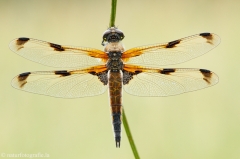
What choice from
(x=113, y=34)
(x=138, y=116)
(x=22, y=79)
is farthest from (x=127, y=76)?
(x=138, y=116)

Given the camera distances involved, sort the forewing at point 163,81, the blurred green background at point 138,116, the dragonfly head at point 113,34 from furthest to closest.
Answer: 1. the blurred green background at point 138,116
2. the forewing at point 163,81
3. the dragonfly head at point 113,34

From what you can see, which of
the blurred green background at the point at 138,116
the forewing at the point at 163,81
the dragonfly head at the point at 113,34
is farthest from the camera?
the blurred green background at the point at 138,116

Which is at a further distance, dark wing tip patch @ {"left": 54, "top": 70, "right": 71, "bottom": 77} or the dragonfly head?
dark wing tip patch @ {"left": 54, "top": 70, "right": 71, "bottom": 77}

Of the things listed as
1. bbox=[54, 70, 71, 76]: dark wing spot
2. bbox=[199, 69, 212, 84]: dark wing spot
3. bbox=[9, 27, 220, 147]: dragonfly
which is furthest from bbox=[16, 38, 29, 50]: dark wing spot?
bbox=[199, 69, 212, 84]: dark wing spot

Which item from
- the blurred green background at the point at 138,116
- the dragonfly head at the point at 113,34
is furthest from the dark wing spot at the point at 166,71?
the blurred green background at the point at 138,116

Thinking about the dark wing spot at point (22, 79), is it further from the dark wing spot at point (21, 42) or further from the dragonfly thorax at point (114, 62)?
the dragonfly thorax at point (114, 62)

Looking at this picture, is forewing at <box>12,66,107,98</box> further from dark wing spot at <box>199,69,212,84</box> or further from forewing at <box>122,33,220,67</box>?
dark wing spot at <box>199,69,212,84</box>
